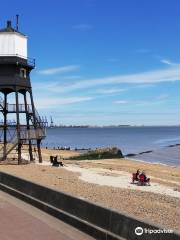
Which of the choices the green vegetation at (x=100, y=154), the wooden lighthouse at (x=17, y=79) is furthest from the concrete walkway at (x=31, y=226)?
the green vegetation at (x=100, y=154)

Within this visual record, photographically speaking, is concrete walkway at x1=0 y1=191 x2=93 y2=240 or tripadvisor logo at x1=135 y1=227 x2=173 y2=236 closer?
tripadvisor logo at x1=135 y1=227 x2=173 y2=236

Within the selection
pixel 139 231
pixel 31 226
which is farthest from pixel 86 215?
pixel 139 231

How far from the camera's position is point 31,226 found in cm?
1193

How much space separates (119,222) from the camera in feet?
33.5

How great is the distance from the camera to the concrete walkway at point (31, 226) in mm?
10867

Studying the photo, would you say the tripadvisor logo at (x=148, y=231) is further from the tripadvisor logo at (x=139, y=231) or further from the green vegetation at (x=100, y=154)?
the green vegetation at (x=100, y=154)

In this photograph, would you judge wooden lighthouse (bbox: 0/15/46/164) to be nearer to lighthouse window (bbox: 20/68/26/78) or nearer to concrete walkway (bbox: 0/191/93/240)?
lighthouse window (bbox: 20/68/26/78)

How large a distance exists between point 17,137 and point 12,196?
19389 millimetres

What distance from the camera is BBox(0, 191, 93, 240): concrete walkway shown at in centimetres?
1087

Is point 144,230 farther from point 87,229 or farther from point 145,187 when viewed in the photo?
point 145,187

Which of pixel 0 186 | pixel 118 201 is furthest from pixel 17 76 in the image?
pixel 118 201

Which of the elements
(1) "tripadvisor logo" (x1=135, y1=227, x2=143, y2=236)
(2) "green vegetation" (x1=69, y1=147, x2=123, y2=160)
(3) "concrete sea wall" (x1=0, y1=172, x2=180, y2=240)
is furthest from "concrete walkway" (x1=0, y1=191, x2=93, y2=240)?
(2) "green vegetation" (x1=69, y1=147, x2=123, y2=160)

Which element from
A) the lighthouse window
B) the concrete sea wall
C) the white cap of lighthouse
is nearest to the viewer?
the concrete sea wall

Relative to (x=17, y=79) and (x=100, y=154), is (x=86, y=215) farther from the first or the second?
(x=100, y=154)
